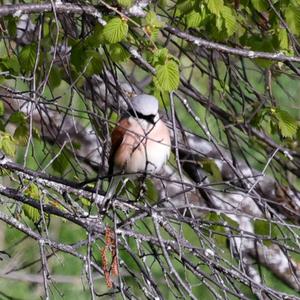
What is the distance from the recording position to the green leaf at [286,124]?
143 inches

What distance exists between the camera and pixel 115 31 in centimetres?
302

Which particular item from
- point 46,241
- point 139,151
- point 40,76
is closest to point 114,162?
point 139,151

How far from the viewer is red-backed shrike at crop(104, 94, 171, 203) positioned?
3.70m

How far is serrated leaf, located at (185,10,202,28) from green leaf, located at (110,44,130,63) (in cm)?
30

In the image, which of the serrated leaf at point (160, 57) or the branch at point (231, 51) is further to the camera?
the branch at point (231, 51)

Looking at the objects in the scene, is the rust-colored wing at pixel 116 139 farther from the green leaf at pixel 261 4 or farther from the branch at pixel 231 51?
the green leaf at pixel 261 4

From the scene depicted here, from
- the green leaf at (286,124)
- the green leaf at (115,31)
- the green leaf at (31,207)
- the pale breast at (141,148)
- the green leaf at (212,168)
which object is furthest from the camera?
the green leaf at (212,168)

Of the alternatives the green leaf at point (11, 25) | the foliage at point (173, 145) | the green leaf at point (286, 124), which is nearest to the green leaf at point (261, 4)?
the foliage at point (173, 145)

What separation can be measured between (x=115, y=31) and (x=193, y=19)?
0.52 meters

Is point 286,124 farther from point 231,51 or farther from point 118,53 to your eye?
point 118,53

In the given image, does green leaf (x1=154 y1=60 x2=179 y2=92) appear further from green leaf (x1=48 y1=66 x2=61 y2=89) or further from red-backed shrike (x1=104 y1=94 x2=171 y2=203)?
green leaf (x1=48 y1=66 x2=61 y2=89)

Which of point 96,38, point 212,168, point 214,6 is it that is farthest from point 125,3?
point 212,168

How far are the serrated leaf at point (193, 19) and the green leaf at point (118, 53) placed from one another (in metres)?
0.30

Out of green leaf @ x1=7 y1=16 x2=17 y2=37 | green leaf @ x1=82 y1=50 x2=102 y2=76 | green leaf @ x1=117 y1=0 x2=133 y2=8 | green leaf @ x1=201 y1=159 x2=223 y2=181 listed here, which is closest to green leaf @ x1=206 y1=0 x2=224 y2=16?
green leaf @ x1=117 y1=0 x2=133 y2=8
